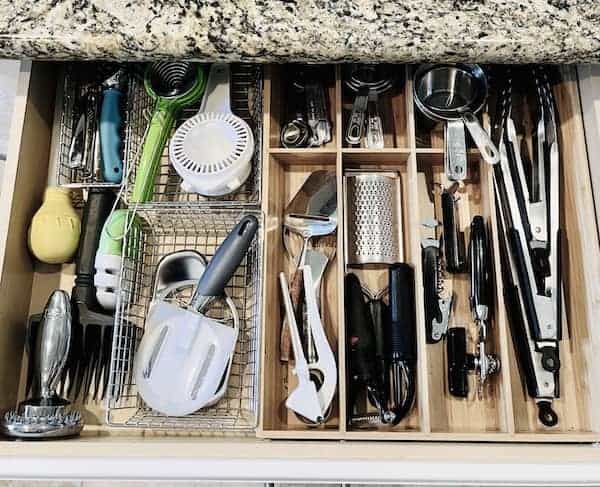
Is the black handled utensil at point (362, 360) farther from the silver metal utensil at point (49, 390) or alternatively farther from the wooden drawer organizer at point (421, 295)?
the silver metal utensil at point (49, 390)

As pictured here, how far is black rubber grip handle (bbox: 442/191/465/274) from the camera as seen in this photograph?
2.82 feet

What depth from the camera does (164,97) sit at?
2.83 ft

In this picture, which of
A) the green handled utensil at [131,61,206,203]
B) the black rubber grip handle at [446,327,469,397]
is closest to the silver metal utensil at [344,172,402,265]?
the black rubber grip handle at [446,327,469,397]

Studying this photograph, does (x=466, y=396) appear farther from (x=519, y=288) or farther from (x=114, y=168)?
(x=114, y=168)

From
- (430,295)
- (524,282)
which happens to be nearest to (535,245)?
(524,282)

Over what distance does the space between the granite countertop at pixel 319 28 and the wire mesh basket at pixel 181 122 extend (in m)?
0.25

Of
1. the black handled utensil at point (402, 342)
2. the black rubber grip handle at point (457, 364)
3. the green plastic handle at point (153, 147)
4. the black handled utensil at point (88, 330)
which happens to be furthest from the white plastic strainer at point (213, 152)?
the black rubber grip handle at point (457, 364)

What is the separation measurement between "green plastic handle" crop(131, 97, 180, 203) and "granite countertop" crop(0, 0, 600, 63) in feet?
0.73

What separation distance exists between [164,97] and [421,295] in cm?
45

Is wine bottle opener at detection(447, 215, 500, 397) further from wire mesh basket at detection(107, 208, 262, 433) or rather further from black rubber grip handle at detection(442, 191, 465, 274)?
wire mesh basket at detection(107, 208, 262, 433)

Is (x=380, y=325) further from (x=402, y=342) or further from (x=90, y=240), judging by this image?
(x=90, y=240)

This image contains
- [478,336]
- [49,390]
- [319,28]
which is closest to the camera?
[319,28]

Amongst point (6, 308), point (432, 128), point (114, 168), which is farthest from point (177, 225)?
point (432, 128)

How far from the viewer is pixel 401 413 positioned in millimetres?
Result: 811
